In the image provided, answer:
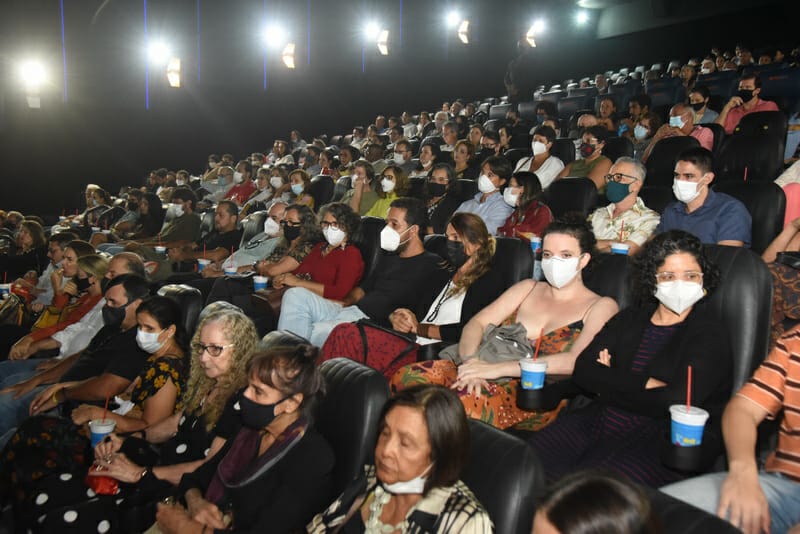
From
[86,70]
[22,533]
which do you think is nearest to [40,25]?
[86,70]

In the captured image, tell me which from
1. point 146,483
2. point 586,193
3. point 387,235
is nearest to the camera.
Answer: point 146,483

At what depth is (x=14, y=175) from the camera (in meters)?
11.4

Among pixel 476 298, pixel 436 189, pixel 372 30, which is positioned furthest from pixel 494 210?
pixel 372 30

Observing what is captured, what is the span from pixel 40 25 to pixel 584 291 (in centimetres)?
1165

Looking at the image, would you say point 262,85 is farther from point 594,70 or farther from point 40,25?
point 594,70

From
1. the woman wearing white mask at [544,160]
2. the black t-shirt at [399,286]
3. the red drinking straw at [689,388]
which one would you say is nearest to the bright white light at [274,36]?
the woman wearing white mask at [544,160]

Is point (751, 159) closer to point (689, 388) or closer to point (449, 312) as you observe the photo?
point (449, 312)

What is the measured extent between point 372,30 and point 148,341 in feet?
42.8

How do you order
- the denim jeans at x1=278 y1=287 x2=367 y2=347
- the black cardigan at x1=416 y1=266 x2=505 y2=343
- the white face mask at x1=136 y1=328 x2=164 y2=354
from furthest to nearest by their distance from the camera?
the denim jeans at x1=278 y1=287 x2=367 y2=347
the black cardigan at x1=416 y1=266 x2=505 y2=343
the white face mask at x1=136 y1=328 x2=164 y2=354

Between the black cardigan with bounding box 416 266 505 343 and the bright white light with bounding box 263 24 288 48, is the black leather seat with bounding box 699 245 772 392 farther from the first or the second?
the bright white light with bounding box 263 24 288 48

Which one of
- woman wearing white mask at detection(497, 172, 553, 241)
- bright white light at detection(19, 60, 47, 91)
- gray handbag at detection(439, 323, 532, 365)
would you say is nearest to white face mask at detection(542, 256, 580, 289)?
gray handbag at detection(439, 323, 532, 365)

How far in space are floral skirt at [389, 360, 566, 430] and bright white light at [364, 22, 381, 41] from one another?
13269mm

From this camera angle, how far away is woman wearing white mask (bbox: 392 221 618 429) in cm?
255

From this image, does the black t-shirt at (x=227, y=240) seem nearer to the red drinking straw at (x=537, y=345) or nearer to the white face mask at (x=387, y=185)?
the white face mask at (x=387, y=185)
